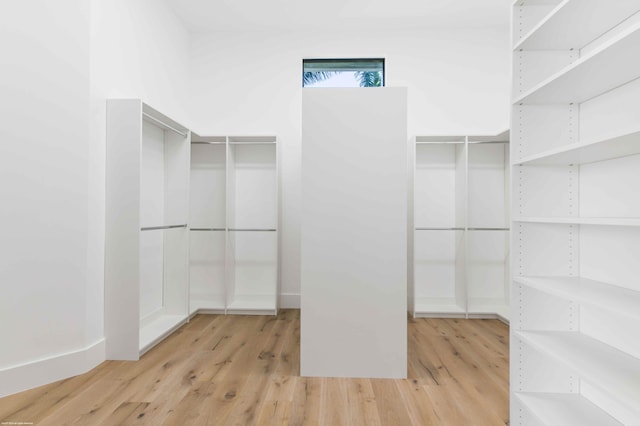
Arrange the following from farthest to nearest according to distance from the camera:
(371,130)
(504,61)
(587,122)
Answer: (504,61), (371,130), (587,122)

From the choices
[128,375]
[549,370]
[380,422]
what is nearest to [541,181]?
[549,370]

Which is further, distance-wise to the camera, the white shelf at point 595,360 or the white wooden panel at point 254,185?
the white wooden panel at point 254,185

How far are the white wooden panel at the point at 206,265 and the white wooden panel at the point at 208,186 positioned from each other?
133 millimetres

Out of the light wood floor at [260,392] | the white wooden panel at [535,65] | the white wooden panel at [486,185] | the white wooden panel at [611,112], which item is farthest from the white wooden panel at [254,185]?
the white wooden panel at [611,112]

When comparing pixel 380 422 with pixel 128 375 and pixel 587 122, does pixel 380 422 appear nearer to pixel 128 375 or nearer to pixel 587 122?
pixel 128 375

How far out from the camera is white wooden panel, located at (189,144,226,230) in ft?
11.8

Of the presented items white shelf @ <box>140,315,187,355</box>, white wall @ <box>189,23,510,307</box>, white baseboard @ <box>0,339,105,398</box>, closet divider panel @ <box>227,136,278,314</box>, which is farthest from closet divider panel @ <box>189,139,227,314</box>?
white baseboard @ <box>0,339,105,398</box>

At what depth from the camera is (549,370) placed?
1.57 m

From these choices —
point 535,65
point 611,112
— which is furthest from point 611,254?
point 535,65

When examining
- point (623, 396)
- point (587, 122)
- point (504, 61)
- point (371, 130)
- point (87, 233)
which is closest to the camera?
point (623, 396)

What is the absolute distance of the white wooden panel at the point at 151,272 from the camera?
2811mm

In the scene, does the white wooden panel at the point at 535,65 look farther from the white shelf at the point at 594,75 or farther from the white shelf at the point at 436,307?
the white shelf at the point at 436,307

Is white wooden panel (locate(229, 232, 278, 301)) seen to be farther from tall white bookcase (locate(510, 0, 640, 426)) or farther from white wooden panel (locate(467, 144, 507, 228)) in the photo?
tall white bookcase (locate(510, 0, 640, 426))

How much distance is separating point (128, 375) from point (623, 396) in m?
2.41
